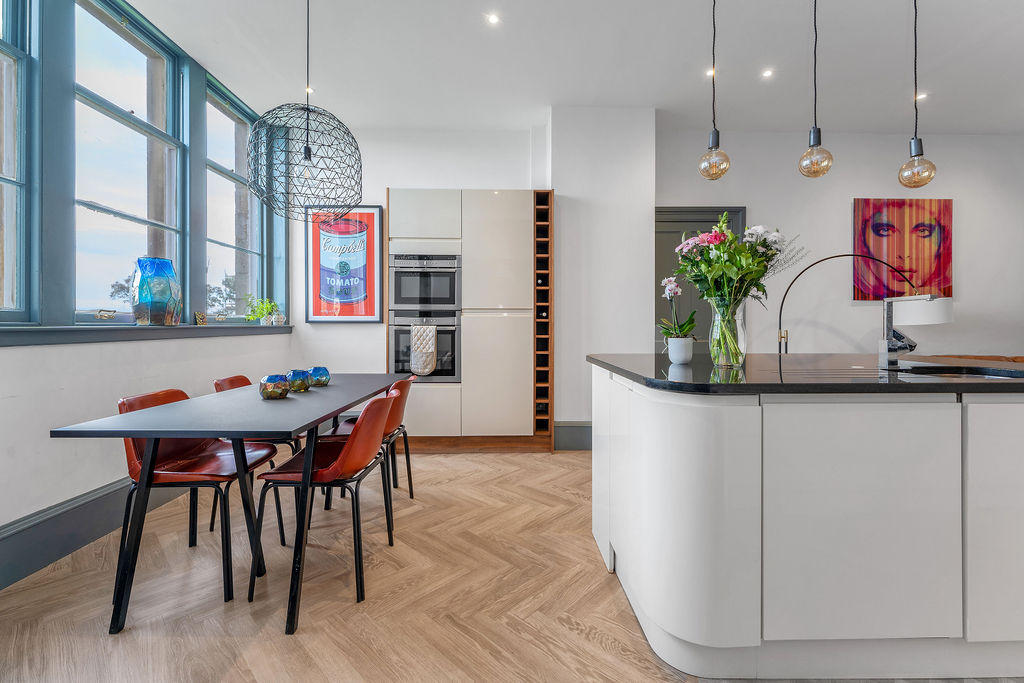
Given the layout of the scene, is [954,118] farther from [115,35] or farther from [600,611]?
[115,35]

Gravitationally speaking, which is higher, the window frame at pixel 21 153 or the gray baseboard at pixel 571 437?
the window frame at pixel 21 153

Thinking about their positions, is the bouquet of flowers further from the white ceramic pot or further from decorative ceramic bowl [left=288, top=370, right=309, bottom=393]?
decorative ceramic bowl [left=288, top=370, right=309, bottom=393]

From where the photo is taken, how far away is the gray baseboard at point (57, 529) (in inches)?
76.1

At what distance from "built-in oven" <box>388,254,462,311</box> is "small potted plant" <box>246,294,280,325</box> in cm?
111

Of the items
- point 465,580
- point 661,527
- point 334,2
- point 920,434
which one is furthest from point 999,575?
point 334,2

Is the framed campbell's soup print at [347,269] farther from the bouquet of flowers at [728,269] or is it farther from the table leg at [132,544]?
the bouquet of flowers at [728,269]

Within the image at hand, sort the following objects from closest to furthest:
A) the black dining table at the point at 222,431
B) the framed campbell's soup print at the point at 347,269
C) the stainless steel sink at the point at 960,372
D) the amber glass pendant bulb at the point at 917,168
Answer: the black dining table at the point at 222,431 → the stainless steel sink at the point at 960,372 → the amber glass pendant bulb at the point at 917,168 → the framed campbell's soup print at the point at 347,269

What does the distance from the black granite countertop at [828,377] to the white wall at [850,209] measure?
2.87 m

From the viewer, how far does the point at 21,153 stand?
216 cm

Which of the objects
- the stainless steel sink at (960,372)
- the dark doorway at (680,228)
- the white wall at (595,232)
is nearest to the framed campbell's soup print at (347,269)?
the white wall at (595,232)

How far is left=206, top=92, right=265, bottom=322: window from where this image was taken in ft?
12.3

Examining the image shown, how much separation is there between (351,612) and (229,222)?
3.55m

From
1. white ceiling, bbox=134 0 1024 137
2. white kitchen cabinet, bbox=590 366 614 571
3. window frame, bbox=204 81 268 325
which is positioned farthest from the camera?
window frame, bbox=204 81 268 325

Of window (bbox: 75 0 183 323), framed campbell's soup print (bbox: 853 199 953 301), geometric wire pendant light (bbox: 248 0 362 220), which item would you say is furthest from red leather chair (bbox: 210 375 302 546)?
Result: framed campbell's soup print (bbox: 853 199 953 301)
